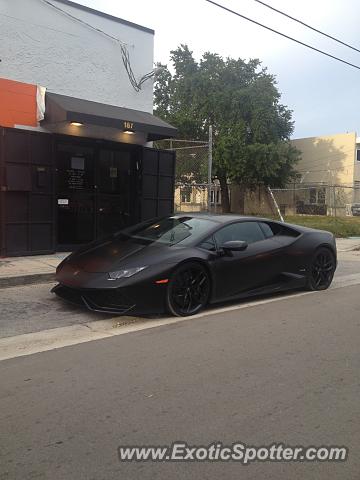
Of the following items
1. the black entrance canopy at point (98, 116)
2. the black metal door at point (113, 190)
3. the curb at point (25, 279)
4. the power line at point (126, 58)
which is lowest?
the curb at point (25, 279)

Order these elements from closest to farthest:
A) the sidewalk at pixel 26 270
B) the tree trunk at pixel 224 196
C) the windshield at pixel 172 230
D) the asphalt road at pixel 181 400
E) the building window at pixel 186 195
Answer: the asphalt road at pixel 181 400 → the windshield at pixel 172 230 → the sidewalk at pixel 26 270 → the building window at pixel 186 195 → the tree trunk at pixel 224 196

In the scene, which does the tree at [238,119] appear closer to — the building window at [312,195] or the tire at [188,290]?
the building window at [312,195]

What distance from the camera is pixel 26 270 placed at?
8508mm

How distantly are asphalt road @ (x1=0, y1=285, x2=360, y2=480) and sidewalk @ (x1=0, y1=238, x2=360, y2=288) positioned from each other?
3.13 m

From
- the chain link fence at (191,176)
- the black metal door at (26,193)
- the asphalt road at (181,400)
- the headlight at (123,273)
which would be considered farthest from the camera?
the chain link fence at (191,176)

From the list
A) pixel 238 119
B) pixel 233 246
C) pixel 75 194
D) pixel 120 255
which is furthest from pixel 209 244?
pixel 238 119

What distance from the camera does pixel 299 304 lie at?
7.34 m

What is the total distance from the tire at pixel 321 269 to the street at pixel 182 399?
7.44ft

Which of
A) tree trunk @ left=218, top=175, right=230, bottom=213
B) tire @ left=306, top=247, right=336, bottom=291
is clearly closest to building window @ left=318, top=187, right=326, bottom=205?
tree trunk @ left=218, top=175, right=230, bottom=213

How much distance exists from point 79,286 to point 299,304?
3167mm

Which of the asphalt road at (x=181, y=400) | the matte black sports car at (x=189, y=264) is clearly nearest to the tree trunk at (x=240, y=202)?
the matte black sports car at (x=189, y=264)

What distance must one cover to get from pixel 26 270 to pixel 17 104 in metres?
3.37

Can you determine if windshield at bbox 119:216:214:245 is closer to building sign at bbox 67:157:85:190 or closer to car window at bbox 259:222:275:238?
car window at bbox 259:222:275:238

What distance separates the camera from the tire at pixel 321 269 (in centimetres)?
828
